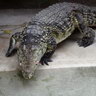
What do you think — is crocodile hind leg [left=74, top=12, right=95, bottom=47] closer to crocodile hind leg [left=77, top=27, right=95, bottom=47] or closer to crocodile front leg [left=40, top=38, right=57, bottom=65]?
crocodile hind leg [left=77, top=27, right=95, bottom=47]

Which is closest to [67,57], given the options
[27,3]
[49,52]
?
[49,52]

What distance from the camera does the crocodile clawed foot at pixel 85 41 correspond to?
3.04 meters

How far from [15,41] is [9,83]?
0.48 m

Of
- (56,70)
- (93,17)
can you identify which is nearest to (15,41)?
(56,70)

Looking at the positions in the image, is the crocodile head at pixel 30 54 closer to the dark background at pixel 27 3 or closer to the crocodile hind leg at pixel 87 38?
the crocodile hind leg at pixel 87 38

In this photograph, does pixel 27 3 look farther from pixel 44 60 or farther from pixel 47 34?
pixel 44 60

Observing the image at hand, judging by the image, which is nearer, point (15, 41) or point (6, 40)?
point (15, 41)

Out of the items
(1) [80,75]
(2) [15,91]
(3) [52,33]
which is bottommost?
(2) [15,91]

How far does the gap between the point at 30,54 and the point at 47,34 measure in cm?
41

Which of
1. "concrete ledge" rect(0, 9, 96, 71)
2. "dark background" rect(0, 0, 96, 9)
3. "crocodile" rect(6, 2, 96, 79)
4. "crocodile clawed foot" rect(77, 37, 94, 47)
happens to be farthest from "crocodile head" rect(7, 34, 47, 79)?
"dark background" rect(0, 0, 96, 9)

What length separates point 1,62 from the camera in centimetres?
275

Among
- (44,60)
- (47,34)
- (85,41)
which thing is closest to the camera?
(44,60)

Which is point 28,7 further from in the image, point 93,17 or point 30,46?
point 30,46

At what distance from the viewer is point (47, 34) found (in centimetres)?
283
